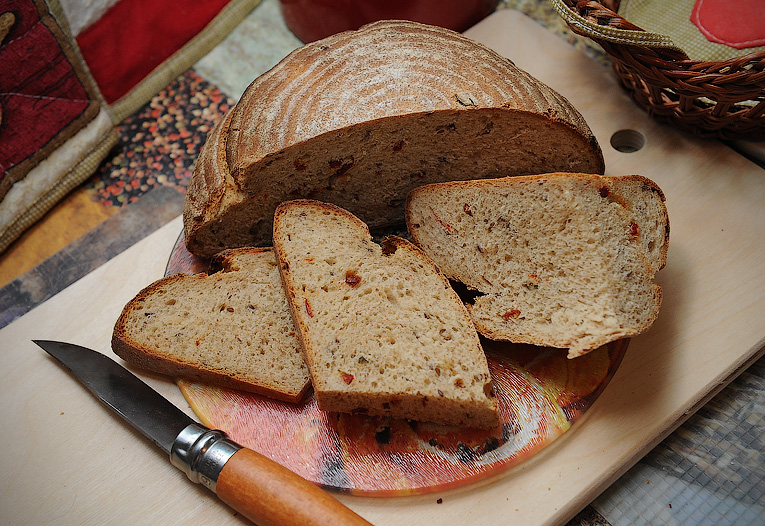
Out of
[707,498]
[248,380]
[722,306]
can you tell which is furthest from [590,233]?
[248,380]

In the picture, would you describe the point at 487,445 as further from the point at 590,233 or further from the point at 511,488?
the point at 590,233

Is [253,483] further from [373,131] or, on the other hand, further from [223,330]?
[373,131]

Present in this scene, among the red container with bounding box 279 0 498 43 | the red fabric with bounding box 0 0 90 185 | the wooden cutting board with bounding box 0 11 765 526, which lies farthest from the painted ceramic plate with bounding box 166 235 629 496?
the red container with bounding box 279 0 498 43

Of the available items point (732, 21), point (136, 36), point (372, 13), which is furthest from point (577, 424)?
point (136, 36)

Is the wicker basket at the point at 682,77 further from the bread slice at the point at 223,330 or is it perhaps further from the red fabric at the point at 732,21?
the bread slice at the point at 223,330

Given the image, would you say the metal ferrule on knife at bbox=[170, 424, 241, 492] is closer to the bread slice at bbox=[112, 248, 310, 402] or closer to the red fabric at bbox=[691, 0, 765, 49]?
the bread slice at bbox=[112, 248, 310, 402]
